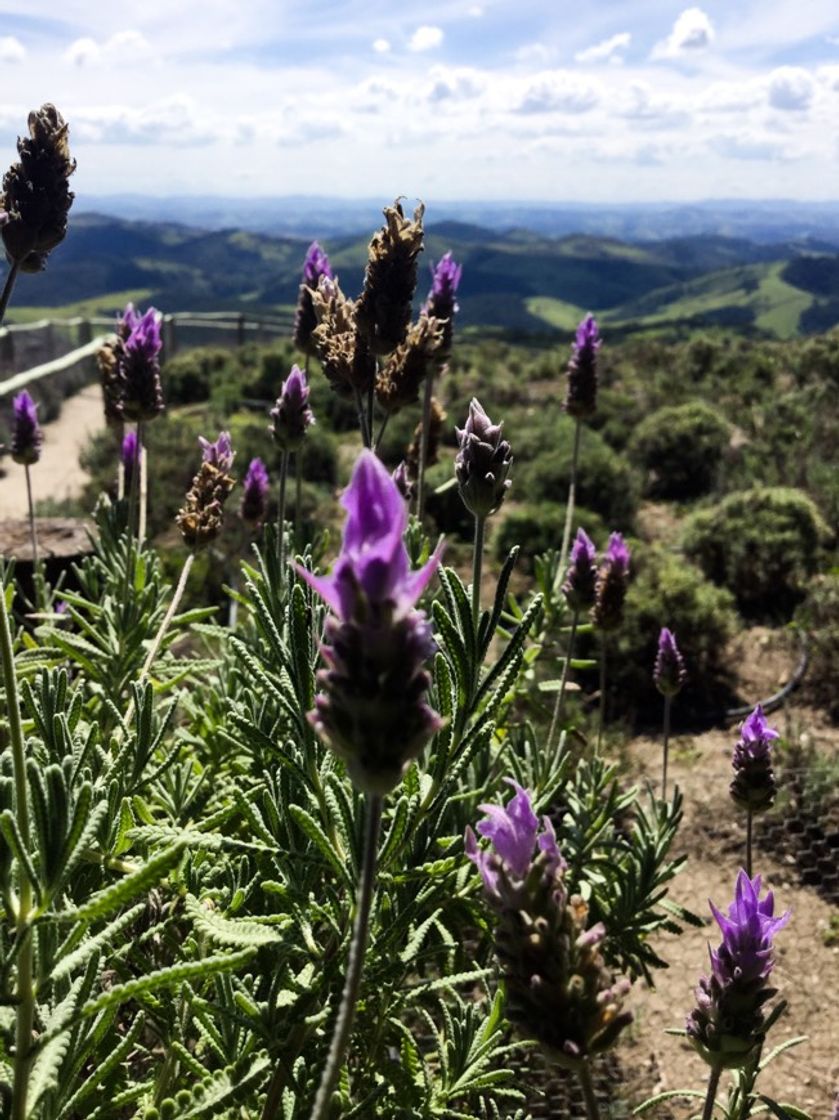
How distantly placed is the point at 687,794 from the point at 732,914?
3653mm

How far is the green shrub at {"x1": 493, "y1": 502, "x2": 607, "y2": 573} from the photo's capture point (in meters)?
7.93

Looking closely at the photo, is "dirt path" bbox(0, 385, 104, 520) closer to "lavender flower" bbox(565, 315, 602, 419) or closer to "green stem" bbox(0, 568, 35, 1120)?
"lavender flower" bbox(565, 315, 602, 419)

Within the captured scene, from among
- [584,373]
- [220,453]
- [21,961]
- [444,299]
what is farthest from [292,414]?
[21,961]

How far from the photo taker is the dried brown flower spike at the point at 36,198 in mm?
1358

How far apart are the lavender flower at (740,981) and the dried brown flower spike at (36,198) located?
142 centimetres

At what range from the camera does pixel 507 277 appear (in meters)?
142

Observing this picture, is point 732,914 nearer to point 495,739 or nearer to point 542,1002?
point 542,1002

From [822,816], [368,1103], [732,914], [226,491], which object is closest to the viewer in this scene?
[732,914]

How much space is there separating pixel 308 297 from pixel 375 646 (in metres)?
2.54

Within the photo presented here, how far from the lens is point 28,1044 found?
110 centimetres

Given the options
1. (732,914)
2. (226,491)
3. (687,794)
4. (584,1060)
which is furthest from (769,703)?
(584,1060)

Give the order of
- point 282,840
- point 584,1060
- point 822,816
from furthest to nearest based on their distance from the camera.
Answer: point 822,816
point 282,840
point 584,1060

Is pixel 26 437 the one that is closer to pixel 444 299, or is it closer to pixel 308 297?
pixel 308 297

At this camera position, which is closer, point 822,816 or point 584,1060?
point 584,1060
